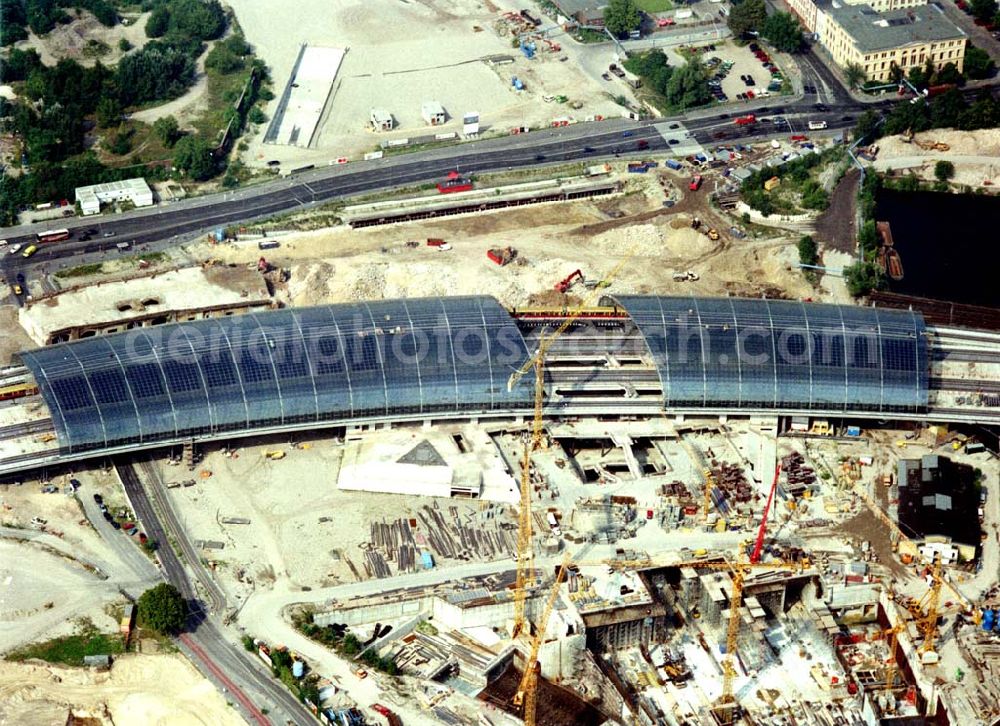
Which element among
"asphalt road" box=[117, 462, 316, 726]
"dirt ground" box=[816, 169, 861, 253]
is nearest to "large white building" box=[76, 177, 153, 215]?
"asphalt road" box=[117, 462, 316, 726]

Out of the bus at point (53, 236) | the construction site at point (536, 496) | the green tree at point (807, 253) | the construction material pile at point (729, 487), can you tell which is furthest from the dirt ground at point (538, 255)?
the construction material pile at point (729, 487)

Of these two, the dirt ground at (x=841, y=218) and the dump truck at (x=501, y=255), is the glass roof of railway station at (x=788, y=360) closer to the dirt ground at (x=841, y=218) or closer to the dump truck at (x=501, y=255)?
the dump truck at (x=501, y=255)

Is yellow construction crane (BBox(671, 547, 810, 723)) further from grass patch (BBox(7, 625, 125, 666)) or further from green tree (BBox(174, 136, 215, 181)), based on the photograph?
green tree (BBox(174, 136, 215, 181))

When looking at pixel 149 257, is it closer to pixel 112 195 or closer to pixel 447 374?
pixel 112 195

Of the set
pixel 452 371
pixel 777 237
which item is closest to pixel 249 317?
pixel 452 371

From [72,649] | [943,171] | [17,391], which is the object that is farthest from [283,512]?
[943,171]

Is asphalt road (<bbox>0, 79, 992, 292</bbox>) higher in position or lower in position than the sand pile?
higher
